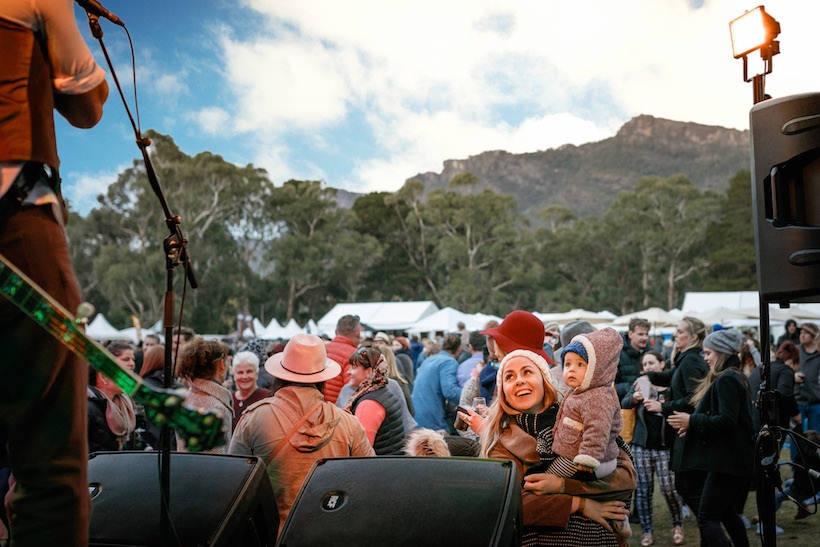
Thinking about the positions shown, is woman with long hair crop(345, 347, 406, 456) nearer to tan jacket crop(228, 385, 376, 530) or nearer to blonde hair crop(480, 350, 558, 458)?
tan jacket crop(228, 385, 376, 530)

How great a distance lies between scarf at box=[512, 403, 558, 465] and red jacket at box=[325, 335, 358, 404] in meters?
→ 2.80

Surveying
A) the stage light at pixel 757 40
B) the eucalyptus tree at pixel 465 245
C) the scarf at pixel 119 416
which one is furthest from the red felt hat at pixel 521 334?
the eucalyptus tree at pixel 465 245

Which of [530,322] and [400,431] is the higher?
[530,322]

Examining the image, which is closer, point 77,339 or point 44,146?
point 77,339

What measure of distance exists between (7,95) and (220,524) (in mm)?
1417

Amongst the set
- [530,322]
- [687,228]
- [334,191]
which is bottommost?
[530,322]

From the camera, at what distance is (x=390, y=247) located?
2191 inches

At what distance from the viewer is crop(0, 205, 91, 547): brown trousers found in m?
1.42

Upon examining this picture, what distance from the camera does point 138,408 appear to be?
561 cm

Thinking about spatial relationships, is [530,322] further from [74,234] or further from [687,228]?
[687,228]

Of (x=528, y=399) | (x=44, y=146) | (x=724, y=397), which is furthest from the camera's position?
(x=724, y=397)

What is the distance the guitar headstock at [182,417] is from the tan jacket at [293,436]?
2.14 metres

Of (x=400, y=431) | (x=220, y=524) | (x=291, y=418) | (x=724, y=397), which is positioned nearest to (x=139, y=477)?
(x=220, y=524)

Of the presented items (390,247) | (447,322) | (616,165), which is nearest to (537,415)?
(447,322)
